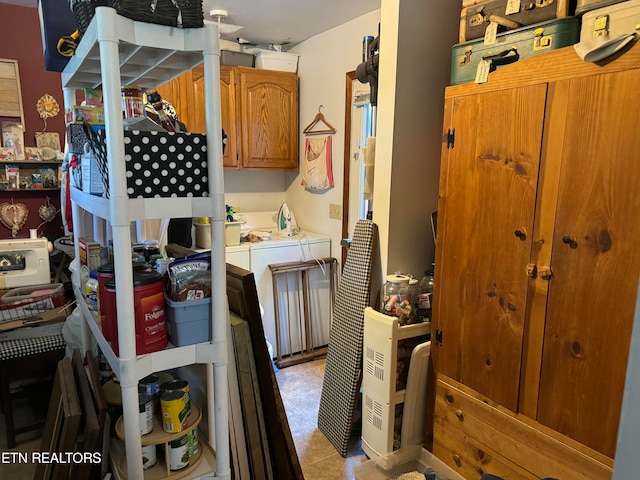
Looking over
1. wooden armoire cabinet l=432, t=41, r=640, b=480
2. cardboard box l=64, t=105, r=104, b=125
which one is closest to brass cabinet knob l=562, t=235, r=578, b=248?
wooden armoire cabinet l=432, t=41, r=640, b=480

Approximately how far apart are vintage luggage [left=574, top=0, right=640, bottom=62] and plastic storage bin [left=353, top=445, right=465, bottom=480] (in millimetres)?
1700

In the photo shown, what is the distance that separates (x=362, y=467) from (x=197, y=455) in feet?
3.12

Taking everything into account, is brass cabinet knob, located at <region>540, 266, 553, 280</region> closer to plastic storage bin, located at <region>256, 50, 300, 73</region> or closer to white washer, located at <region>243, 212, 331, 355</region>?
white washer, located at <region>243, 212, 331, 355</region>

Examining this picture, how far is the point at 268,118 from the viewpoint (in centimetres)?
352

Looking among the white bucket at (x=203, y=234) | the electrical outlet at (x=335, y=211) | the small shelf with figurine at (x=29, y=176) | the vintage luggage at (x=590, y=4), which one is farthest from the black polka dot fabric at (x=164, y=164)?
the electrical outlet at (x=335, y=211)

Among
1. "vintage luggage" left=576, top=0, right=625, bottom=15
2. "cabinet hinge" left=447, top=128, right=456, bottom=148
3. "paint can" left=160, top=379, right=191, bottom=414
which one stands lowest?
"paint can" left=160, top=379, right=191, bottom=414

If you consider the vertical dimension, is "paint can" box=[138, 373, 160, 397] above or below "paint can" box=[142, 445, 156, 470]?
above

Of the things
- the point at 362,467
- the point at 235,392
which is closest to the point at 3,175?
the point at 235,392

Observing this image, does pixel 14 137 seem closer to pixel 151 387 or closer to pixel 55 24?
pixel 55 24

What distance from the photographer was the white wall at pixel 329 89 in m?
3.09

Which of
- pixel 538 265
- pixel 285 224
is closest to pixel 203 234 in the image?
pixel 285 224

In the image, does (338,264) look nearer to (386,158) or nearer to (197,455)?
(386,158)

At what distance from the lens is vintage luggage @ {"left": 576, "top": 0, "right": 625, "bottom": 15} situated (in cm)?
135

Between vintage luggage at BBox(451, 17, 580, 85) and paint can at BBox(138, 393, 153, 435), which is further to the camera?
vintage luggage at BBox(451, 17, 580, 85)
